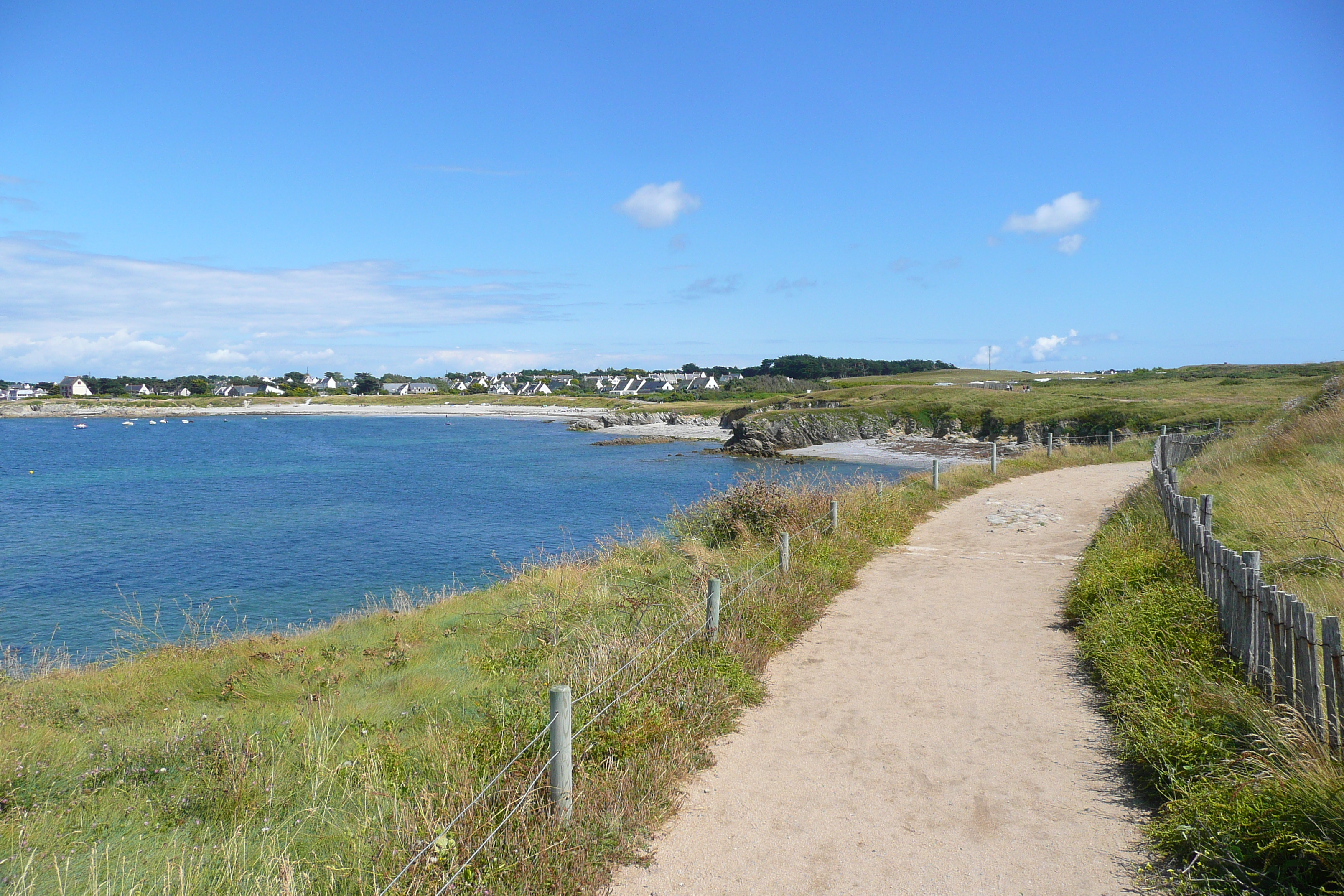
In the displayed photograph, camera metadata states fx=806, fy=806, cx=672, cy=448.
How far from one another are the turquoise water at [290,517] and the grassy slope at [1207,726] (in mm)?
13079

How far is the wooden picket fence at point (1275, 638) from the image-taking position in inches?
197

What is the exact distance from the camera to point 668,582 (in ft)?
41.3

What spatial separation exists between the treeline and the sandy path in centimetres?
16040

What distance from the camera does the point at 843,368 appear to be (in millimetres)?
176375

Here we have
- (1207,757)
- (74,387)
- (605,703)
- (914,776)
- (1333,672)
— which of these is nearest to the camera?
(1333,672)

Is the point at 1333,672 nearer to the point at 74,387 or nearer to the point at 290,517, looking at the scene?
the point at 290,517

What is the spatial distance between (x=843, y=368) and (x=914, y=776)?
574ft

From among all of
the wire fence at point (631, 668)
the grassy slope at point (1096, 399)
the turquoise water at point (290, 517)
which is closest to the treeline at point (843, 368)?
the grassy slope at point (1096, 399)

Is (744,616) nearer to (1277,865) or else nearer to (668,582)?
(668,582)

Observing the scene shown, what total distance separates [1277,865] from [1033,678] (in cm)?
396

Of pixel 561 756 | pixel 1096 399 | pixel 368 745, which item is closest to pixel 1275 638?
pixel 561 756

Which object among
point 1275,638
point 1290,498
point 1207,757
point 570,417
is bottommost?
point 570,417

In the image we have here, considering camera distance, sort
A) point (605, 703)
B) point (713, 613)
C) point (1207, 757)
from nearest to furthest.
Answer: point (1207, 757) → point (605, 703) → point (713, 613)

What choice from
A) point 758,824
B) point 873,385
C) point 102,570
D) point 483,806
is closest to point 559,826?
point 483,806
